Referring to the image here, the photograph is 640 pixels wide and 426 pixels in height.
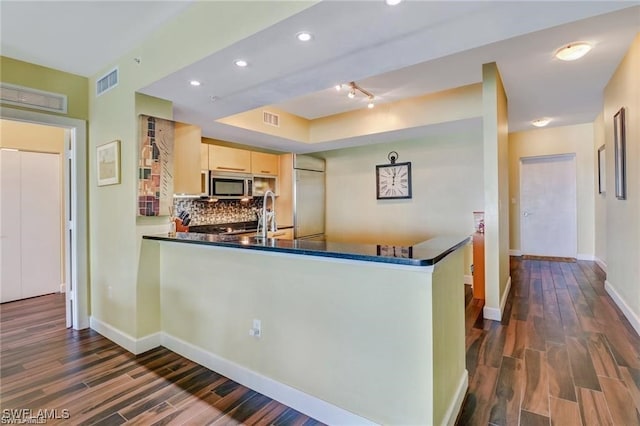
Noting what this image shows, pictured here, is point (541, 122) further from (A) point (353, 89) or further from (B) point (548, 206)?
(A) point (353, 89)

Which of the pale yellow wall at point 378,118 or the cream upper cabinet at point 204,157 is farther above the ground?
the pale yellow wall at point 378,118

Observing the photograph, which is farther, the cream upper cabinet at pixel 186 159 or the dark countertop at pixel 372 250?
the cream upper cabinet at pixel 186 159

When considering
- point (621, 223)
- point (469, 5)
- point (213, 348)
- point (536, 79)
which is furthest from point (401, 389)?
point (536, 79)

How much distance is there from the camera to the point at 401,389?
156cm

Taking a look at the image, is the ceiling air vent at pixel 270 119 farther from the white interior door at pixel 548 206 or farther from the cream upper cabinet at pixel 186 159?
the white interior door at pixel 548 206

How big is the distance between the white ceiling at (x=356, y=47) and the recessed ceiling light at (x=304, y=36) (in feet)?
0.12

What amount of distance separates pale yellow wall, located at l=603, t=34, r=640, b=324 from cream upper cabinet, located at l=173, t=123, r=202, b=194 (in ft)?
14.4

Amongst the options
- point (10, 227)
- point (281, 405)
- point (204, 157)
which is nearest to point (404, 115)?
point (204, 157)

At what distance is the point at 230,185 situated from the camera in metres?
4.69

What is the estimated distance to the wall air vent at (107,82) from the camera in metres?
2.91

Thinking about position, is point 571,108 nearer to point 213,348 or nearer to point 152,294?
point 213,348

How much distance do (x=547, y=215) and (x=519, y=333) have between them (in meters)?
4.74

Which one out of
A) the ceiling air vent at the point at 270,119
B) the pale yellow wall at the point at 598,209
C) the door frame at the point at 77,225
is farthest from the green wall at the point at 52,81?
the pale yellow wall at the point at 598,209

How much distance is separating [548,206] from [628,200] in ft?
12.6
